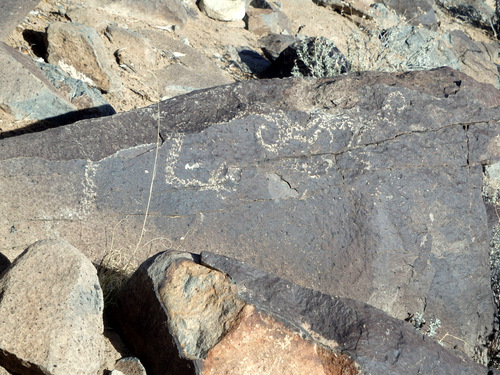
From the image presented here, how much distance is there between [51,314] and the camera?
196 centimetres

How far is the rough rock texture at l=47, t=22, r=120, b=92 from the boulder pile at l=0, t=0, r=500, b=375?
798 mm

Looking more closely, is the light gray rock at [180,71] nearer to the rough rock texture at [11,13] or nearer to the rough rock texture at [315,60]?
the rough rock texture at [315,60]

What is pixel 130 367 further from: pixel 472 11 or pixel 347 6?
pixel 472 11

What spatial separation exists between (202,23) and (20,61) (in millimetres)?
3437

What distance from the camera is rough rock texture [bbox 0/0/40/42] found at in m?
4.10

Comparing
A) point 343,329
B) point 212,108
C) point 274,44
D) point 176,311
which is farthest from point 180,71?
point 343,329

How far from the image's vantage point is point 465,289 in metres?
3.03

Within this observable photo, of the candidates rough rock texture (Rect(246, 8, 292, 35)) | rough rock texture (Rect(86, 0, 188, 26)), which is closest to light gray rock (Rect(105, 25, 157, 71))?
rough rock texture (Rect(86, 0, 188, 26))

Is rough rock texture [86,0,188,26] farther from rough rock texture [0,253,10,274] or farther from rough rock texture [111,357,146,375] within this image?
rough rock texture [111,357,146,375]

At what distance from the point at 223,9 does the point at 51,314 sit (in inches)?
219

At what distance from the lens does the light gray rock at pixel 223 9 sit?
6789 millimetres

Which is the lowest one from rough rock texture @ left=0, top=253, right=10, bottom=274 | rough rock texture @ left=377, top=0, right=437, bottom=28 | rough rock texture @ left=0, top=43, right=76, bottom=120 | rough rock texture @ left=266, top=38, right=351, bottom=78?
rough rock texture @ left=377, top=0, right=437, bottom=28

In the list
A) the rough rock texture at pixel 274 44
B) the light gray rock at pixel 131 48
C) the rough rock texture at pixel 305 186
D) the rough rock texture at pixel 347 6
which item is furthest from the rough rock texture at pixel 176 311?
the rough rock texture at pixel 347 6

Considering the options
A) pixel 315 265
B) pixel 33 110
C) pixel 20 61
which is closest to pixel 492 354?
pixel 315 265
